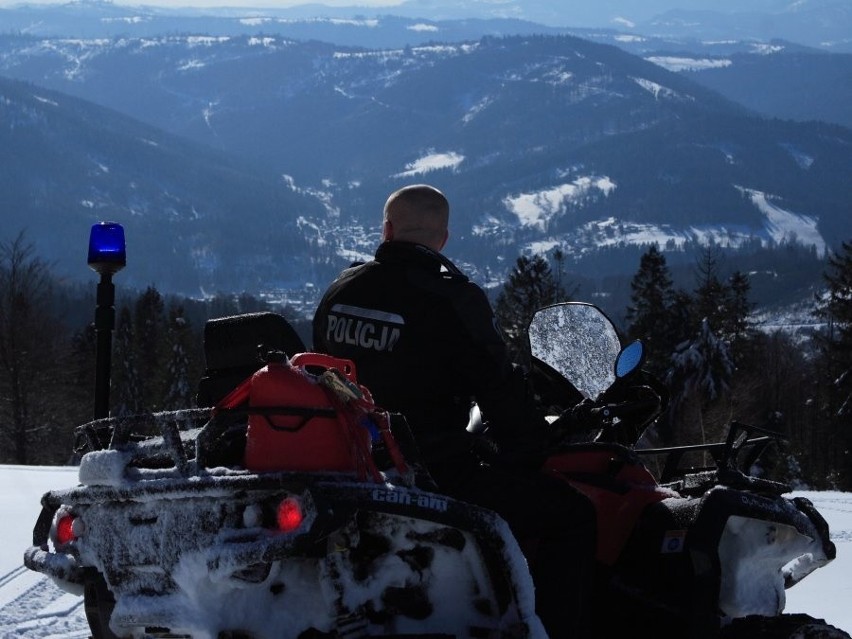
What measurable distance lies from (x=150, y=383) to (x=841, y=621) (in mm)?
50670

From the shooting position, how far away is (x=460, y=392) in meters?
4.03

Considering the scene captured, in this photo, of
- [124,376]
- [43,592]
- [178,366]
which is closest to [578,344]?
[43,592]

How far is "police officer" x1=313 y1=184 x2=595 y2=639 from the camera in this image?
3.87 m

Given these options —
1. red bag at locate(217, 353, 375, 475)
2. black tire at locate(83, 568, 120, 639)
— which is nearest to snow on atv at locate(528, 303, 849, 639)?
red bag at locate(217, 353, 375, 475)

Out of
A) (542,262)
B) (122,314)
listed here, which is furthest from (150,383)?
(542,262)

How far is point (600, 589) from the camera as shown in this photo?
4426 millimetres

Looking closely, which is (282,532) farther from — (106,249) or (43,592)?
(43,592)

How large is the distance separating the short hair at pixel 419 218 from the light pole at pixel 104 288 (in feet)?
5.31

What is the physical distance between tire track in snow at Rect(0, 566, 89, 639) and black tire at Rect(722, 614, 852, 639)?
11.0ft

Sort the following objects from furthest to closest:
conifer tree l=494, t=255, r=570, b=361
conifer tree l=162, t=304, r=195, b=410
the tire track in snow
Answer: conifer tree l=162, t=304, r=195, b=410 → conifer tree l=494, t=255, r=570, b=361 → the tire track in snow

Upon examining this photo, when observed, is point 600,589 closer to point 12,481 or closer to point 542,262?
point 12,481

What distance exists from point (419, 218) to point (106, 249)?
184 cm

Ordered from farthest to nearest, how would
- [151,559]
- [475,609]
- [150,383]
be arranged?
[150,383] < [475,609] < [151,559]

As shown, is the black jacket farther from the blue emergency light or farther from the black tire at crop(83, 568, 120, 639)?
the blue emergency light
